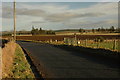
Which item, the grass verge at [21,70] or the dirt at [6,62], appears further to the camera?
the grass verge at [21,70]

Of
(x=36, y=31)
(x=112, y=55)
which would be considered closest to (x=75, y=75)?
(x=112, y=55)

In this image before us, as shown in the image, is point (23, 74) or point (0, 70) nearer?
point (0, 70)

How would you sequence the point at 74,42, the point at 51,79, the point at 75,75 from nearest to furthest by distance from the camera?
the point at 51,79
the point at 75,75
the point at 74,42

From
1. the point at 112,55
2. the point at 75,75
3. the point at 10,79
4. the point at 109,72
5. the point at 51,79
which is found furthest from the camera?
the point at 112,55

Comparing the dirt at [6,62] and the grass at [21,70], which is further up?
the dirt at [6,62]

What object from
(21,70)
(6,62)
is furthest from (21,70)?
(6,62)

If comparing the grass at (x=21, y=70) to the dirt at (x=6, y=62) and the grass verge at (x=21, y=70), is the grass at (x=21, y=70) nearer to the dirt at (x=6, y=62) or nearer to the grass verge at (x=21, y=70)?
the grass verge at (x=21, y=70)

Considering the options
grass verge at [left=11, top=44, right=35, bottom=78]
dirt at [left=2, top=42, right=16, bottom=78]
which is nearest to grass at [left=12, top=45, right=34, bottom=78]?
grass verge at [left=11, top=44, right=35, bottom=78]

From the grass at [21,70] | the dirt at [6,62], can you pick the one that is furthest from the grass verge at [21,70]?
the dirt at [6,62]

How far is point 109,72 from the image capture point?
1088cm

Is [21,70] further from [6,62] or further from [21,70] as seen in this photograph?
[6,62]

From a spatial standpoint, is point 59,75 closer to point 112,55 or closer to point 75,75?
point 75,75

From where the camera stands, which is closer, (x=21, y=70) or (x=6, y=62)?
(x=21, y=70)

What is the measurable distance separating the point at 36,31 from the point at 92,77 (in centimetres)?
14570
